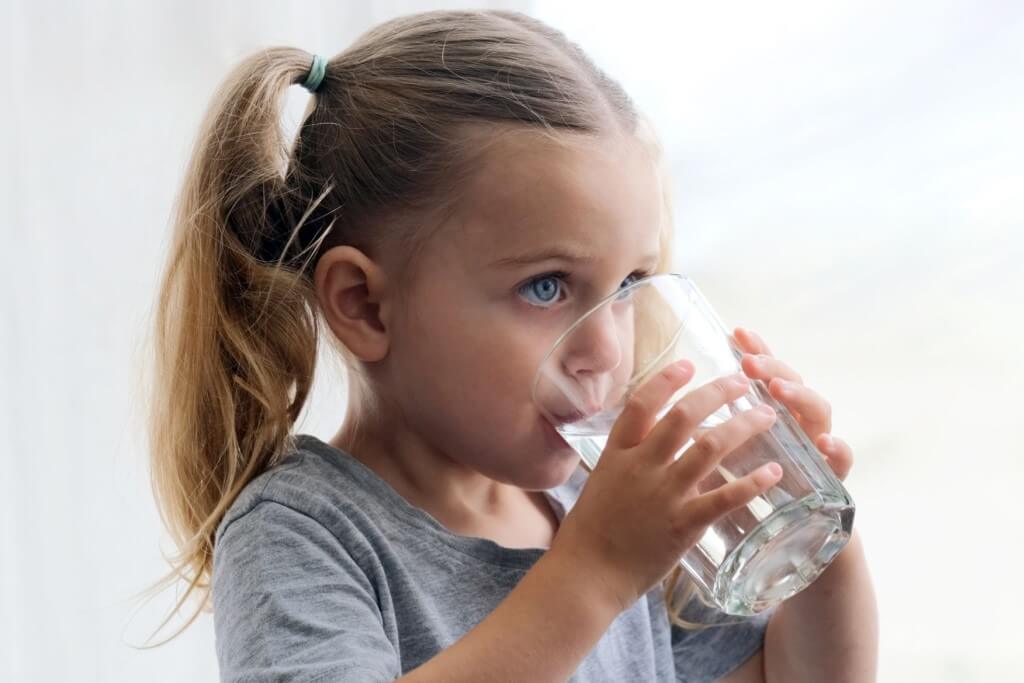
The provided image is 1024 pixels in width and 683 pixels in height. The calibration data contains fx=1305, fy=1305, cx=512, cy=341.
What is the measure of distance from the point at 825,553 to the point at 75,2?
110 centimetres

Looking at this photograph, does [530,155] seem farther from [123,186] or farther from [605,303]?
[123,186]

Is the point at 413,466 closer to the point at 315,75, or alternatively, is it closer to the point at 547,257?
the point at 547,257

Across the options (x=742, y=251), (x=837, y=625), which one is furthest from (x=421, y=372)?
(x=742, y=251)

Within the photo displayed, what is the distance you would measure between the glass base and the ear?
316mm

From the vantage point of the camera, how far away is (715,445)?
716mm

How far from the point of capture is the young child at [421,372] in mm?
775

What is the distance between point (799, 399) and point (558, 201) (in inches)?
8.1

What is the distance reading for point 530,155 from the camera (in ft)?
2.93

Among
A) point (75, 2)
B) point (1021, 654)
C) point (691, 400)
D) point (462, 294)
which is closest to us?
point (691, 400)

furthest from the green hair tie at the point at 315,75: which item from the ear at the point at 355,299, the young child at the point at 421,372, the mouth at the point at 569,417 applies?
the mouth at the point at 569,417

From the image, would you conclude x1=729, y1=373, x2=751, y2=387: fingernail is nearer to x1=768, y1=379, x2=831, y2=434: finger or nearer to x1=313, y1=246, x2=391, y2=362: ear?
x1=768, y1=379, x2=831, y2=434: finger

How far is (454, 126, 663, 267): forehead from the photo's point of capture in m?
0.87

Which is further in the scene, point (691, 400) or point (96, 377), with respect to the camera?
point (96, 377)

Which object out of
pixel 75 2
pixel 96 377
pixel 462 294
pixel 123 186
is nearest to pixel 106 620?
pixel 96 377
